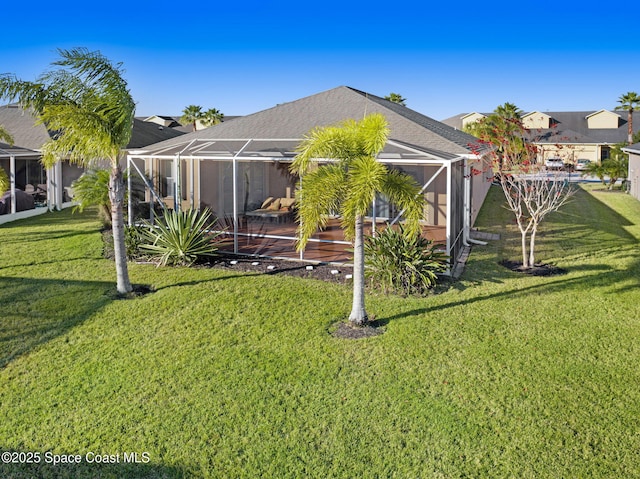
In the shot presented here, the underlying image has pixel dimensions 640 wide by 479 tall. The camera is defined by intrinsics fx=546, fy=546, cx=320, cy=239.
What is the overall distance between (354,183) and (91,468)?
16.8 feet

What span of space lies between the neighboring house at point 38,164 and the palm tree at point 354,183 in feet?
53.9

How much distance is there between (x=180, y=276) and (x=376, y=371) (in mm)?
6023

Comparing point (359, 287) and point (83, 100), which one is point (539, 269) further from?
point (83, 100)

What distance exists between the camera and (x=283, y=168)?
20.0 meters

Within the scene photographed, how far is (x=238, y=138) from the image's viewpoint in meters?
15.3

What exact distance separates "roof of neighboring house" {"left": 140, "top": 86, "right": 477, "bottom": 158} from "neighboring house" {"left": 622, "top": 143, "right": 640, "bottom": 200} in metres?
16.4

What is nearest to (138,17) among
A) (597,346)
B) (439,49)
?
(439,49)

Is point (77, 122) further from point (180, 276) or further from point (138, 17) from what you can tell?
point (138, 17)

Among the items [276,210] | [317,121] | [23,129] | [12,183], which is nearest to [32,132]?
[23,129]

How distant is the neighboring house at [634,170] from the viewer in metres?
27.8

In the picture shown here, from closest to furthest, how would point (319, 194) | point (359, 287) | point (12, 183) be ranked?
1. point (319, 194)
2. point (359, 287)
3. point (12, 183)

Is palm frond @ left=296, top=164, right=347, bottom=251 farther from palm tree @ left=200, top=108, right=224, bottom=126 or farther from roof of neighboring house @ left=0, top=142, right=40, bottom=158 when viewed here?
palm tree @ left=200, top=108, right=224, bottom=126

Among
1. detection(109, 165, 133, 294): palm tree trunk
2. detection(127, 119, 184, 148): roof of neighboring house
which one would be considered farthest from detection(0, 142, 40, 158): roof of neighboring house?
detection(109, 165, 133, 294): palm tree trunk

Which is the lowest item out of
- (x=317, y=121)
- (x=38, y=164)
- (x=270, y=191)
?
(x=270, y=191)
